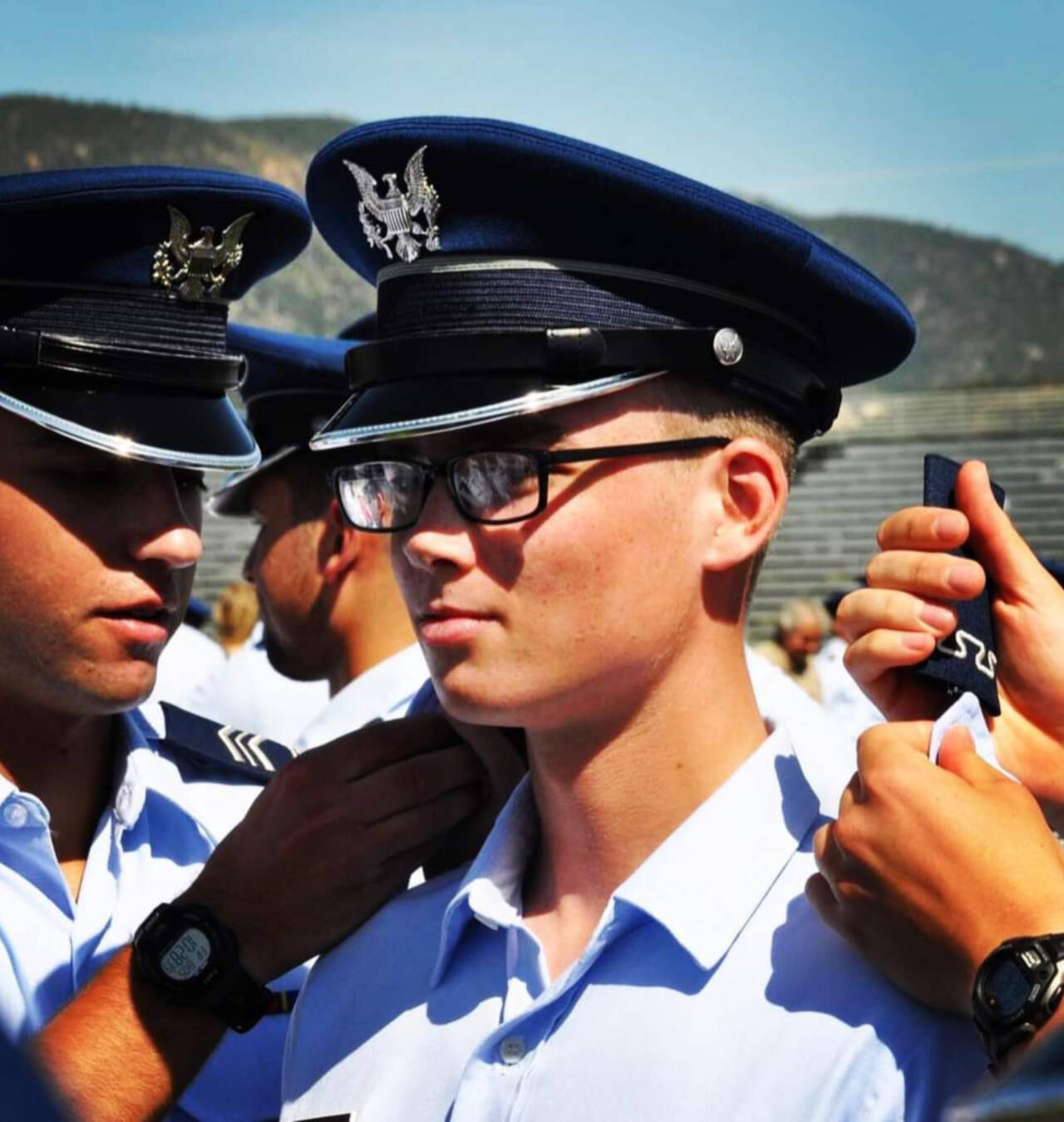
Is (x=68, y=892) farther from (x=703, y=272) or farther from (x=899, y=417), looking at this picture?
(x=899, y=417)

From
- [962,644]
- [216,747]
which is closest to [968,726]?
[962,644]

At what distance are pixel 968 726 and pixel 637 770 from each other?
0.39 m

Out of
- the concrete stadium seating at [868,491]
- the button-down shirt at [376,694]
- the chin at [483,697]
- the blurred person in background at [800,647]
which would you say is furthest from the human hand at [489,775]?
the concrete stadium seating at [868,491]

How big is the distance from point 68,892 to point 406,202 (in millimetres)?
1118

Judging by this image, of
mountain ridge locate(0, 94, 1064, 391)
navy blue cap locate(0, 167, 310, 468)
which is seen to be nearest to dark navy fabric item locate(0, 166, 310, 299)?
navy blue cap locate(0, 167, 310, 468)

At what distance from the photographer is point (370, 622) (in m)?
3.97

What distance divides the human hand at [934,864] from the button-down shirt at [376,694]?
2.22m

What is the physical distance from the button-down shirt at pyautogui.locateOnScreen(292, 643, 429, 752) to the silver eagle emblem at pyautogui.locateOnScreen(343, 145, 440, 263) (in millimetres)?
1845

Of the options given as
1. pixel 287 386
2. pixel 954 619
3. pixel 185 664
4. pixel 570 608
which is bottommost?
pixel 185 664

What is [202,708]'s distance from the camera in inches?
230

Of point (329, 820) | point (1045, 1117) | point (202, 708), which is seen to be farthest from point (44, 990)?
point (202, 708)

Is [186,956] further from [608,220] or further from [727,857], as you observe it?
[608,220]

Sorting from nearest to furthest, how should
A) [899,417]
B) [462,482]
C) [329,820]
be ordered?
1. [462,482]
2. [329,820]
3. [899,417]

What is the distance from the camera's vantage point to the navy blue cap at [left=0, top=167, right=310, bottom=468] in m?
2.32
